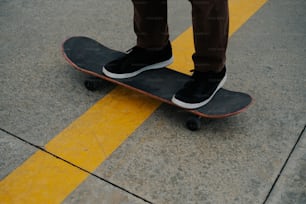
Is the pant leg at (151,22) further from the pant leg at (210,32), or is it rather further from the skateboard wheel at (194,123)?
the skateboard wheel at (194,123)

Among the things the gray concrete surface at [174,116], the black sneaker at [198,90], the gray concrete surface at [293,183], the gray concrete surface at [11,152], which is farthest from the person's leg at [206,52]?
the gray concrete surface at [11,152]

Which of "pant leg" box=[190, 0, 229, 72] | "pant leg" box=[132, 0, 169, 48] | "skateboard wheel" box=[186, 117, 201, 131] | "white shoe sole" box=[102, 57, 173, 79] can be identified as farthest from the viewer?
"white shoe sole" box=[102, 57, 173, 79]

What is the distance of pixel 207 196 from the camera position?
201 cm

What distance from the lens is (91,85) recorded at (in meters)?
2.71

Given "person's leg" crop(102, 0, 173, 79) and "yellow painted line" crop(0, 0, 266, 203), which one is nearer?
"yellow painted line" crop(0, 0, 266, 203)

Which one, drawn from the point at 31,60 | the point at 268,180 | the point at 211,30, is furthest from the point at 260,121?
the point at 31,60

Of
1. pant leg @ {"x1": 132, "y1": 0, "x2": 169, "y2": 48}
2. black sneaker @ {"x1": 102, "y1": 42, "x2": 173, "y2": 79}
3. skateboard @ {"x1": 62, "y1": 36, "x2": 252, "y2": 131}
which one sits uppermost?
pant leg @ {"x1": 132, "y1": 0, "x2": 169, "y2": 48}

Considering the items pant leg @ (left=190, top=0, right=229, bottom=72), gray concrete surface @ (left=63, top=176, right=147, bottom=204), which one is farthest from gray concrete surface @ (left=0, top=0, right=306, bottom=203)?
pant leg @ (left=190, top=0, right=229, bottom=72)

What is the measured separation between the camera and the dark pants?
7.11 ft

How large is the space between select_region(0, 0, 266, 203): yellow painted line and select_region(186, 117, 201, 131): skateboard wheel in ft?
0.94

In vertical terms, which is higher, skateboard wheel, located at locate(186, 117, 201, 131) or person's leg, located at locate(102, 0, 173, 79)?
person's leg, located at locate(102, 0, 173, 79)

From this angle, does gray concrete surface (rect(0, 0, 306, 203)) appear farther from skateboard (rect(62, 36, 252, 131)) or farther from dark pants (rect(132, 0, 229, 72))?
dark pants (rect(132, 0, 229, 72))

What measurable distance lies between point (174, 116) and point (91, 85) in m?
0.59

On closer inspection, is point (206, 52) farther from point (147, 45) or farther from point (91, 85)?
point (91, 85)
